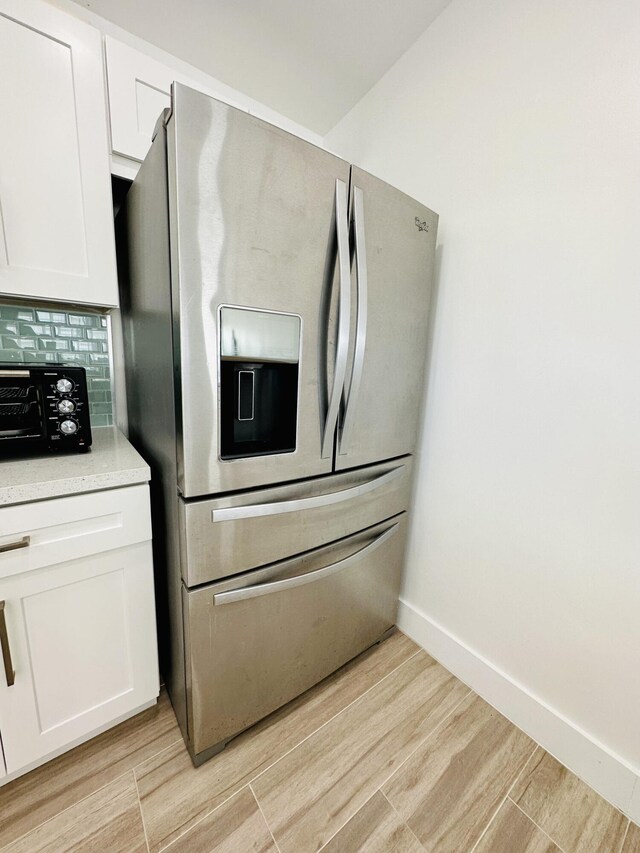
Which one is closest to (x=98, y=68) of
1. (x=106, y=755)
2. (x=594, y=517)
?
(x=594, y=517)

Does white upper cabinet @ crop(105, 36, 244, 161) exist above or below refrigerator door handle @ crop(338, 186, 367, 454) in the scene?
above

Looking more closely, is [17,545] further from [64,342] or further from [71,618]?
[64,342]

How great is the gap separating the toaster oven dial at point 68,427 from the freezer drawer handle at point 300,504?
0.50 metres

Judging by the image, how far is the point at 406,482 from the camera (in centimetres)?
148

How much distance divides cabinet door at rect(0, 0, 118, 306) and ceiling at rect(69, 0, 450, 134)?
40cm

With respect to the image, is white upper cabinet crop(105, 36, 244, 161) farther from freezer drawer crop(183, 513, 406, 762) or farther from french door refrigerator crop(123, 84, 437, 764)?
freezer drawer crop(183, 513, 406, 762)

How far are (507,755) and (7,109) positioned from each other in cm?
253

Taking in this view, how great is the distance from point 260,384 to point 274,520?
42cm

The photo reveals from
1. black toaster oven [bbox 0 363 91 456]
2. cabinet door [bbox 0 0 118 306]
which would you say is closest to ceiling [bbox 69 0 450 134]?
cabinet door [bbox 0 0 118 306]

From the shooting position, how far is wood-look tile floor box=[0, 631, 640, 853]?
925 mm

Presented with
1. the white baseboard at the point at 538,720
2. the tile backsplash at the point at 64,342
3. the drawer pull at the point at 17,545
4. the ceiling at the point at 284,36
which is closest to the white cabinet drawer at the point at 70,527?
the drawer pull at the point at 17,545

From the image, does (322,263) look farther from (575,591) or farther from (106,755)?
(106,755)

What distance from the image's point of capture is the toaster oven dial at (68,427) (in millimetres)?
996

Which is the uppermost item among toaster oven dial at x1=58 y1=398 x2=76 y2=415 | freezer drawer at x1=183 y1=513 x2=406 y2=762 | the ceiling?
the ceiling
